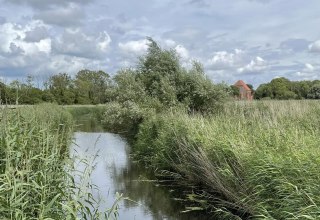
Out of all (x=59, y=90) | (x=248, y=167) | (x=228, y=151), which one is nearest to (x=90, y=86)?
(x=59, y=90)

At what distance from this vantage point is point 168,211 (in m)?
10.6

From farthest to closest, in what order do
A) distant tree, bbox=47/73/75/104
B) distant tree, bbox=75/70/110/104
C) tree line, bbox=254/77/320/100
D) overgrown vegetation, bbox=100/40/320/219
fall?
1. distant tree, bbox=75/70/110/104
2. tree line, bbox=254/77/320/100
3. distant tree, bbox=47/73/75/104
4. overgrown vegetation, bbox=100/40/320/219

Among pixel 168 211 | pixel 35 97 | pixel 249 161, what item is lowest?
pixel 168 211

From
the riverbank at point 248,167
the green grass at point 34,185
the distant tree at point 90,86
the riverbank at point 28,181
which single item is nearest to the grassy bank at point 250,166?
the riverbank at point 248,167

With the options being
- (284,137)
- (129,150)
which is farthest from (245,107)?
(284,137)

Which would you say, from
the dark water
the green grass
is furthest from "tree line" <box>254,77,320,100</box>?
the green grass

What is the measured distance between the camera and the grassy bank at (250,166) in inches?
246

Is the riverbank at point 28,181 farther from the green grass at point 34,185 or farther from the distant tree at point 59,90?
the distant tree at point 59,90

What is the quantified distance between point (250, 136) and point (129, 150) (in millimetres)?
13827

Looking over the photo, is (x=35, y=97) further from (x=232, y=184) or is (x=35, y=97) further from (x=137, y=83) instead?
(x=137, y=83)

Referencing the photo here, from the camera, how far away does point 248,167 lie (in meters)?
8.13

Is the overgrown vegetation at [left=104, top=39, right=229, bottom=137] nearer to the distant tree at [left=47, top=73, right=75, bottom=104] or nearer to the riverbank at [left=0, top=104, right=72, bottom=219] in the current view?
the distant tree at [left=47, top=73, right=75, bottom=104]

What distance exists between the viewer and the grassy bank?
625 centimetres

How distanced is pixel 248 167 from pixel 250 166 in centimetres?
10
